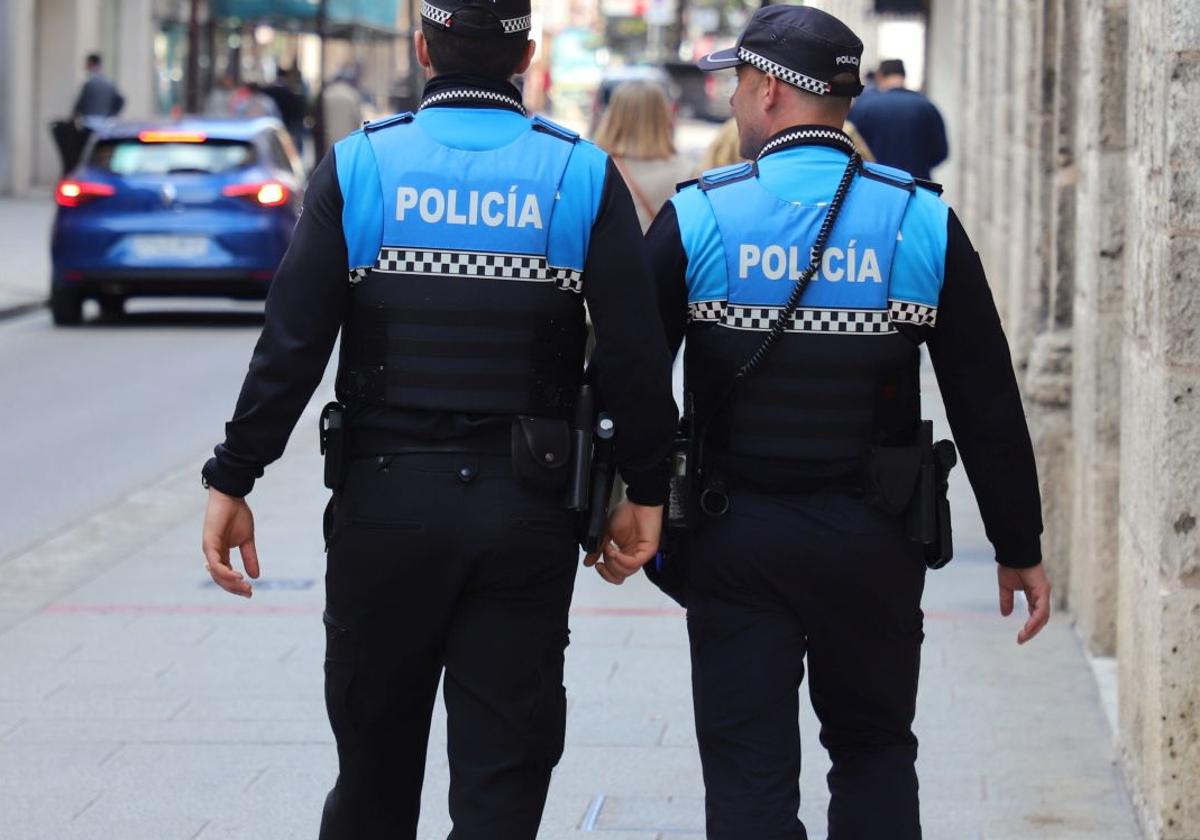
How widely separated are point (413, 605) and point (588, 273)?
0.60 metres

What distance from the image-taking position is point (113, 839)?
16.6 ft

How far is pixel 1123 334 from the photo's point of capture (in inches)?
233

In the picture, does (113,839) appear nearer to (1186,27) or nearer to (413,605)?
(413,605)

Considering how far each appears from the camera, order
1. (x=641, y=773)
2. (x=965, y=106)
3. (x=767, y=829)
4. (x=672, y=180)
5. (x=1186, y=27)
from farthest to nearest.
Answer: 1. (x=965, y=106)
2. (x=672, y=180)
3. (x=641, y=773)
4. (x=1186, y=27)
5. (x=767, y=829)

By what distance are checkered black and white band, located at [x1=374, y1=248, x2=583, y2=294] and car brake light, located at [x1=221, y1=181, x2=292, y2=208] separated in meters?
13.3

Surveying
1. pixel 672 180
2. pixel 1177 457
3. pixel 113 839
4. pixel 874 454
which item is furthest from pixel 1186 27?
pixel 672 180

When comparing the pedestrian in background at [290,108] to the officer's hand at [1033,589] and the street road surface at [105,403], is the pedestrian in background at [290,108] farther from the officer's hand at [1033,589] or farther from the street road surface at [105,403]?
the officer's hand at [1033,589]

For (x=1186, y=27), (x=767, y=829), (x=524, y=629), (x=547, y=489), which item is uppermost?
(x=1186, y=27)

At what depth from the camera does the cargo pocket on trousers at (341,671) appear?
3.78 meters

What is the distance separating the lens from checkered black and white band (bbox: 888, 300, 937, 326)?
383 cm

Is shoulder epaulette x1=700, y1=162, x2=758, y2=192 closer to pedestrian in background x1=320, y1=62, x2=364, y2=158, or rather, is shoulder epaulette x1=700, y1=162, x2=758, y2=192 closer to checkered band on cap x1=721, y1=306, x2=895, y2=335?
checkered band on cap x1=721, y1=306, x2=895, y2=335

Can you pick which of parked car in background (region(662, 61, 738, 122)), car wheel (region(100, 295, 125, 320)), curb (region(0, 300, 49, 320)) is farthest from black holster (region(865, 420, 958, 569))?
parked car in background (region(662, 61, 738, 122))

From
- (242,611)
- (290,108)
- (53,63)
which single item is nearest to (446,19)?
(242,611)

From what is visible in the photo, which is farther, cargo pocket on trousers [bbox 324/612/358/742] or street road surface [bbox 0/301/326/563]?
street road surface [bbox 0/301/326/563]
